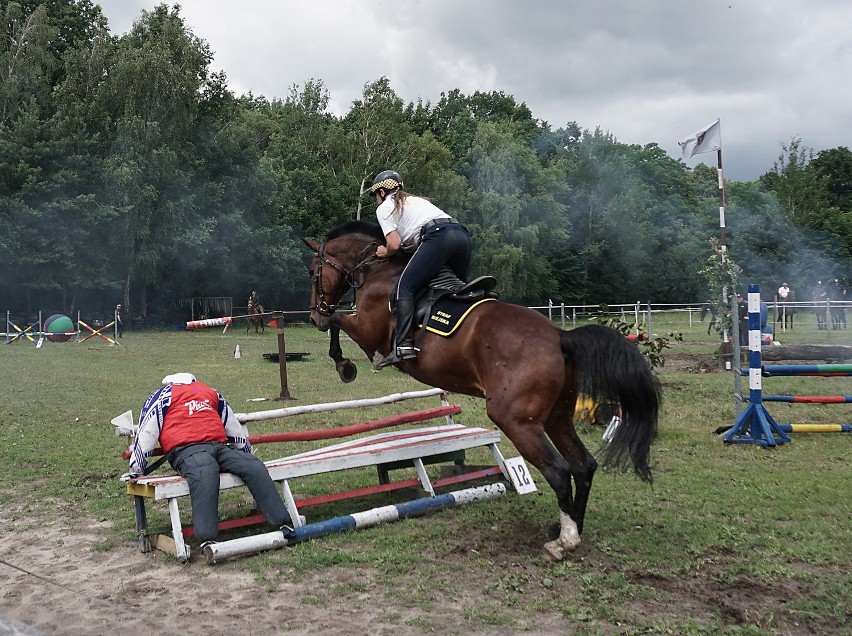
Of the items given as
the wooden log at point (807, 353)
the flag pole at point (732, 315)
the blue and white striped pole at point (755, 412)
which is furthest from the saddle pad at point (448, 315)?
the wooden log at point (807, 353)

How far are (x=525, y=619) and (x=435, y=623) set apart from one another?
0.48 meters

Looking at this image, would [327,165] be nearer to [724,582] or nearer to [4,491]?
[4,491]

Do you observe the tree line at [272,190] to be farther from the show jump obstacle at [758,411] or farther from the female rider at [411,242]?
the female rider at [411,242]

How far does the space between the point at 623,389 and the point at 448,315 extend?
1.36 meters

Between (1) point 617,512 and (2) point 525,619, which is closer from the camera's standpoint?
(2) point 525,619

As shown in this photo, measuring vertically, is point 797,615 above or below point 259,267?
below

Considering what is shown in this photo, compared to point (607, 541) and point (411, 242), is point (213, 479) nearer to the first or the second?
point (411, 242)

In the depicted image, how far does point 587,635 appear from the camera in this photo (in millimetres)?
3742

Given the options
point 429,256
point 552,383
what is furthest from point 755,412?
point 429,256

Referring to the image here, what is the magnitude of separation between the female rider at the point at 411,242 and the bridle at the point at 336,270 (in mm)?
144

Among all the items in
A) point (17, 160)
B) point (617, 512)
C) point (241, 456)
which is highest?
point (17, 160)

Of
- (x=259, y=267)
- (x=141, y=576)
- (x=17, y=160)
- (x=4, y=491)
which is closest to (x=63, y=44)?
(x=17, y=160)

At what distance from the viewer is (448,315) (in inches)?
219

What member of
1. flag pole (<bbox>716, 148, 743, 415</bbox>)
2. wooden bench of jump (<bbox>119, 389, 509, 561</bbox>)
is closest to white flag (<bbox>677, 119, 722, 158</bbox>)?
flag pole (<bbox>716, 148, 743, 415</bbox>)
